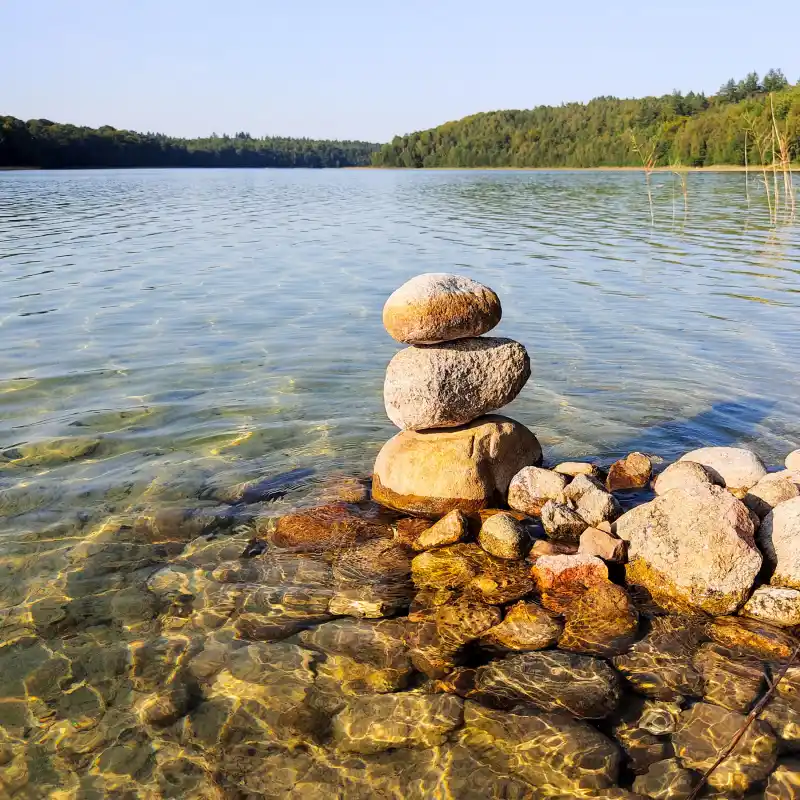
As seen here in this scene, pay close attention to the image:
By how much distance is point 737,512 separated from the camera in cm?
537

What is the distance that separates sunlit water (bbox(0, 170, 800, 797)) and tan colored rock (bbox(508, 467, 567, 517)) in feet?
4.65

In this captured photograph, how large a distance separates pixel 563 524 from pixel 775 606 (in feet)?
5.50

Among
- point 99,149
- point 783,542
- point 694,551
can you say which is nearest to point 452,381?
point 694,551

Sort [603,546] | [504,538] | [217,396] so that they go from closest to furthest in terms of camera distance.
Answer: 1. [603,546]
2. [504,538]
3. [217,396]

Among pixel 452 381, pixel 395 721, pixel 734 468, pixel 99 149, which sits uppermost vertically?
pixel 99 149

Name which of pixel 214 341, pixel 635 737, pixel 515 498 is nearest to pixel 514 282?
pixel 214 341

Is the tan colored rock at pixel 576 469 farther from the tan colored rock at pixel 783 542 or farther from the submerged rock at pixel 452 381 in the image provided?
the tan colored rock at pixel 783 542

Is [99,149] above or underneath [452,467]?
above

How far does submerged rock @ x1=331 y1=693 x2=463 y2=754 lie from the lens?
403 cm

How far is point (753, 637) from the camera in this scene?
479 cm

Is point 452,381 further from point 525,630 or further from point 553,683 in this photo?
point 553,683

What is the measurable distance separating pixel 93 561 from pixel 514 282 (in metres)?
14.7

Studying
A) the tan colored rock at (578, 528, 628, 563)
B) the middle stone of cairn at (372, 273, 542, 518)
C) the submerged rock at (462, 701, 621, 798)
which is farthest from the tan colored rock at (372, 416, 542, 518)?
the submerged rock at (462, 701, 621, 798)

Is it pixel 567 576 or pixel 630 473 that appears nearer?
pixel 567 576
